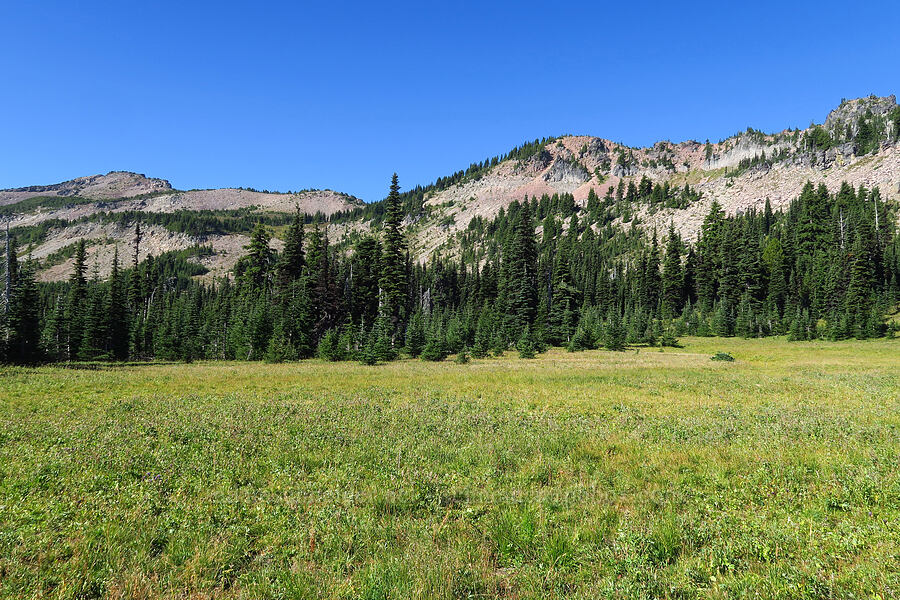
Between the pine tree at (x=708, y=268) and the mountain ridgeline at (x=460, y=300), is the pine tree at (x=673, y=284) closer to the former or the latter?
the mountain ridgeline at (x=460, y=300)

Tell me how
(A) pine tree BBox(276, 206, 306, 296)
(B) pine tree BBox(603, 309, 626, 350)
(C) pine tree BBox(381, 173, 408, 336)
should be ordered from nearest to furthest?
(C) pine tree BBox(381, 173, 408, 336) → (B) pine tree BBox(603, 309, 626, 350) → (A) pine tree BBox(276, 206, 306, 296)

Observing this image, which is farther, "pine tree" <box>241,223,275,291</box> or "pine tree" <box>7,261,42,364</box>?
"pine tree" <box>241,223,275,291</box>

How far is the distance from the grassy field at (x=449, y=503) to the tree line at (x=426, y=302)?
28574 mm

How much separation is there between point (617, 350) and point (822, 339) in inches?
1280

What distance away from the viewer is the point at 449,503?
7.07 meters

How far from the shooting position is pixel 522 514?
249 inches

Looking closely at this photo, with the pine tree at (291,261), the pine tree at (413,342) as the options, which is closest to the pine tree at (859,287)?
the pine tree at (413,342)

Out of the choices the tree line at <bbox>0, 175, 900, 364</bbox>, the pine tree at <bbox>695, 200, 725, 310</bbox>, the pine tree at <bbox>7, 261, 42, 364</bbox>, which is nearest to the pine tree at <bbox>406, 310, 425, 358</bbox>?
the tree line at <bbox>0, 175, 900, 364</bbox>

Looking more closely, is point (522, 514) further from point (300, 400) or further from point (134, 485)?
point (300, 400)

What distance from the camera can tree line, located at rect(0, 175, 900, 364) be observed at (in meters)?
47.7

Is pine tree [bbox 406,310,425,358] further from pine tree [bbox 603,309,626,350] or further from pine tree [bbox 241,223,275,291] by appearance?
pine tree [bbox 241,223,275,291]

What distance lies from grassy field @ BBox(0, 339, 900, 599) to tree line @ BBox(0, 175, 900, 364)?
28574 millimetres

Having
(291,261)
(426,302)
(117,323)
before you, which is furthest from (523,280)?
(117,323)

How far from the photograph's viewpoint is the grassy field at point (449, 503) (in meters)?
4.68
